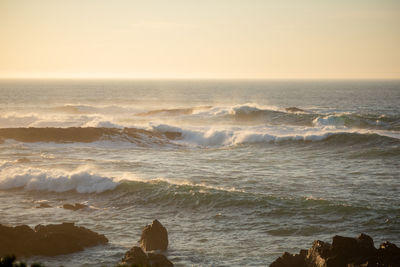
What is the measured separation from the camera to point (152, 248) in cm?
1769

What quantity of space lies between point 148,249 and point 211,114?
191ft

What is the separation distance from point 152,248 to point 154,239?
12.8 inches

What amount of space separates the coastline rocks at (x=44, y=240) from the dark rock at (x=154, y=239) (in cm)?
195

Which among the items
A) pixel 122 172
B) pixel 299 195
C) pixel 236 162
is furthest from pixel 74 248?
pixel 236 162

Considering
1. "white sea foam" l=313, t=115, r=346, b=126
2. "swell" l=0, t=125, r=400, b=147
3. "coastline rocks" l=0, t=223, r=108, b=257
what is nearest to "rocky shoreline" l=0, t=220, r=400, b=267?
"coastline rocks" l=0, t=223, r=108, b=257

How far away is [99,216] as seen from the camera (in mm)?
22484

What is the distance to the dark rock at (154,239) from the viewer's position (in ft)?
58.1

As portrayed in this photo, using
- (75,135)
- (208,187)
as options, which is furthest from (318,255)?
(75,135)

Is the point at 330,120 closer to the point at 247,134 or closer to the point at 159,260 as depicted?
the point at 247,134

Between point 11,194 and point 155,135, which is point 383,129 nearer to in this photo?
point 155,135

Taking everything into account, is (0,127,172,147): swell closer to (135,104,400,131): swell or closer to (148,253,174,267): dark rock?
(135,104,400,131): swell

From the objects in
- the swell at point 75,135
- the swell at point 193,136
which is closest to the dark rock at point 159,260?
the swell at point 193,136

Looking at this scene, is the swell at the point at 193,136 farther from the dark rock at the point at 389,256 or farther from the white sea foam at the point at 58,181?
the dark rock at the point at 389,256

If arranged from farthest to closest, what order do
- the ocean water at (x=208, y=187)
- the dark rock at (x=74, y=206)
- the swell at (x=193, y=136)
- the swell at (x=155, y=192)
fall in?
the swell at (x=193, y=136) → the dark rock at (x=74, y=206) → the swell at (x=155, y=192) → the ocean water at (x=208, y=187)
